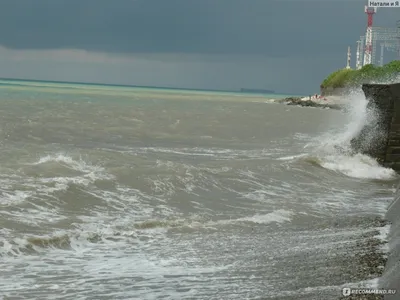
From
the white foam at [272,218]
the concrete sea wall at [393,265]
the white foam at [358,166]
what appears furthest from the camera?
the white foam at [358,166]

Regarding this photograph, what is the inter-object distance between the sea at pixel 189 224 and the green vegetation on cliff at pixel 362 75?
5631 cm

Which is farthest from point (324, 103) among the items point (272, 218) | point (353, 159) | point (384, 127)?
Answer: point (272, 218)

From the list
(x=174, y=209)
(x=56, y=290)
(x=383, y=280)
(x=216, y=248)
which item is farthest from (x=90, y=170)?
(x=383, y=280)

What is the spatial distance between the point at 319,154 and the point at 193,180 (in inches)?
291

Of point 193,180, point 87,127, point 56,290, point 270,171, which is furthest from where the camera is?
point 87,127

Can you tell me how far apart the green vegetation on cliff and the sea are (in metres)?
56.3

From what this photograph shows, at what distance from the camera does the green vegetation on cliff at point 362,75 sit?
81.8 metres

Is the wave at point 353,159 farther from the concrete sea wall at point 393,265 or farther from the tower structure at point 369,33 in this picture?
the tower structure at point 369,33

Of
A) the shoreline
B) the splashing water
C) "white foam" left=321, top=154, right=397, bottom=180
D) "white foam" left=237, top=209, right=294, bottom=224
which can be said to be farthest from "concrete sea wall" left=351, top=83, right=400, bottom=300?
the shoreline

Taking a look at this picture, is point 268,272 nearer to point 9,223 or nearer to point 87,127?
point 9,223

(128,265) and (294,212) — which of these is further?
(294,212)

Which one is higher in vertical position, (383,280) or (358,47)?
(358,47)

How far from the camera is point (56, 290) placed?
23.6 ft

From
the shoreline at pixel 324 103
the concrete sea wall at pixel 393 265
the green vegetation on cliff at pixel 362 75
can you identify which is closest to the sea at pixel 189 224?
the concrete sea wall at pixel 393 265
